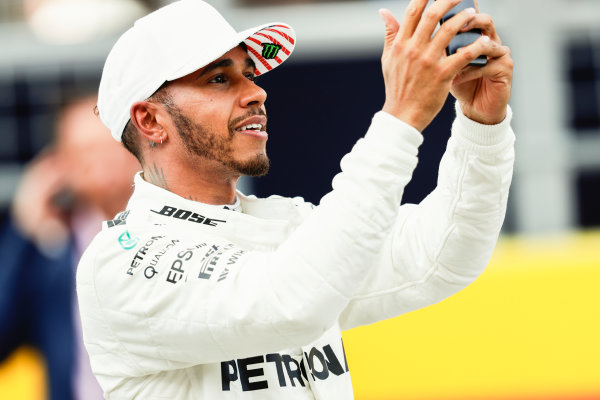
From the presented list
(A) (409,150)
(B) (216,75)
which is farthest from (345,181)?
(B) (216,75)

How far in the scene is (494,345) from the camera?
15.2ft

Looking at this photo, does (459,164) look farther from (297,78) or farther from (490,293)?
(297,78)

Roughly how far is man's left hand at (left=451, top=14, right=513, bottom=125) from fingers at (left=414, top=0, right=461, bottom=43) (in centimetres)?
14

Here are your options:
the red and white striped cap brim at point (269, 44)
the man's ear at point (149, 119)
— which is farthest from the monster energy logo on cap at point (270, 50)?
the man's ear at point (149, 119)

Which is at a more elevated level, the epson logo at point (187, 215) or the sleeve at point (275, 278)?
the epson logo at point (187, 215)

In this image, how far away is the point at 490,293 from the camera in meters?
4.68

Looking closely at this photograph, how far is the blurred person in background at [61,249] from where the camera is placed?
11.8 ft

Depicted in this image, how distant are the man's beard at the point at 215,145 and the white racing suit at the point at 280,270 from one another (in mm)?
127

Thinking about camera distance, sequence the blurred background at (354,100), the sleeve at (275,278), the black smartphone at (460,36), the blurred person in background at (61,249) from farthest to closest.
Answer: the blurred background at (354,100), the blurred person in background at (61,249), the black smartphone at (460,36), the sleeve at (275,278)

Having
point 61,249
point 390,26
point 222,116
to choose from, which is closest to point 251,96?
point 222,116

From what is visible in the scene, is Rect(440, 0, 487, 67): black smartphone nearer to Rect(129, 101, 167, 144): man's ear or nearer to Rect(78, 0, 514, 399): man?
Rect(78, 0, 514, 399): man

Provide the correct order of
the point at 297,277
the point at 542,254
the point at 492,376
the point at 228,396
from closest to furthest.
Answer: the point at 297,277 < the point at 228,396 < the point at 492,376 < the point at 542,254

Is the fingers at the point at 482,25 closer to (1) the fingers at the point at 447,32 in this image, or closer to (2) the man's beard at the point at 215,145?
(1) the fingers at the point at 447,32

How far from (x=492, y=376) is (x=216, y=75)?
2619 millimetres
